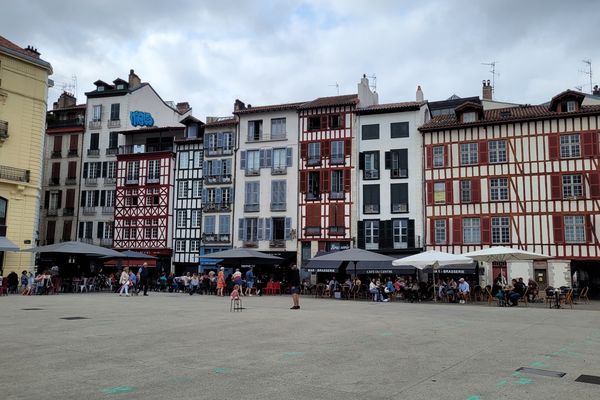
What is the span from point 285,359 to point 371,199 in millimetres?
30778

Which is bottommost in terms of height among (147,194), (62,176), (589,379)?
(589,379)

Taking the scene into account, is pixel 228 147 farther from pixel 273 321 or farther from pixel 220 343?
pixel 220 343

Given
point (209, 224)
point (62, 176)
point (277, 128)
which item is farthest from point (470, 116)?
point (62, 176)

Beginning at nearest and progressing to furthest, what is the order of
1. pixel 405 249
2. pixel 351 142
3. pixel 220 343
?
pixel 220 343 < pixel 405 249 < pixel 351 142

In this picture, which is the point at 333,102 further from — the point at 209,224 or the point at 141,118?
the point at 141,118

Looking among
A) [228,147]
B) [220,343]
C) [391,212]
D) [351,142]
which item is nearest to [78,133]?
[228,147]

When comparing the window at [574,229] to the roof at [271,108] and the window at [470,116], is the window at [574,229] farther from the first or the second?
the roof at [271,108]

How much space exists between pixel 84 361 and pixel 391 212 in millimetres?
31342

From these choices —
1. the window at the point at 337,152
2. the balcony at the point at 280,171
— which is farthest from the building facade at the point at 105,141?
the window at the point at 337,152

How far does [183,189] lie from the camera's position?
1743 inches

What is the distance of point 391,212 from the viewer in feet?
122

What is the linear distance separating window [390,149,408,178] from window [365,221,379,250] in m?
3.54

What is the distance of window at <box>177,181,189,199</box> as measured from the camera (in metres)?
44.2

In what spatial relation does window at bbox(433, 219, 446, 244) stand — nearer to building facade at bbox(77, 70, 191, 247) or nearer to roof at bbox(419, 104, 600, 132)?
roof at bbox(419, 104, 600, 132)
